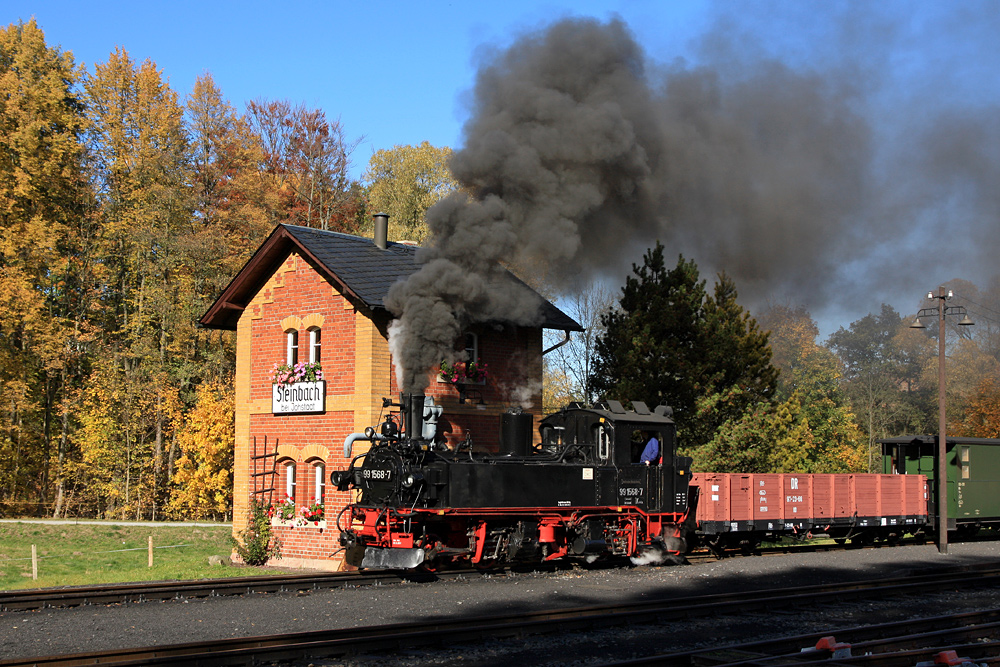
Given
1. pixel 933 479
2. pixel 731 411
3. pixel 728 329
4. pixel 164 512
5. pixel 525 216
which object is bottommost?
pixel 164 512

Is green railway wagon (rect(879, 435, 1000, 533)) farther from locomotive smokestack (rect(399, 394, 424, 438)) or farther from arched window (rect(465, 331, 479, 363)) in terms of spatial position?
locomotive smokestack (rect(399, 394, 424, 438))

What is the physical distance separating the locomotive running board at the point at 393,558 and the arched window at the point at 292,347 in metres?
7.95

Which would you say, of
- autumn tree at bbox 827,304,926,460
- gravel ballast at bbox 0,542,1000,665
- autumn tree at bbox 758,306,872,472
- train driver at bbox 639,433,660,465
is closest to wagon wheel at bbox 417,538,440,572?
gravel ballast at bbox 0,542,1000,665

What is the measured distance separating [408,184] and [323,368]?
2217 cm

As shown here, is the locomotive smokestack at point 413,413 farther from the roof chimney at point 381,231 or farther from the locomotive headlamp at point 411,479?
the roof chimney at point 381,231

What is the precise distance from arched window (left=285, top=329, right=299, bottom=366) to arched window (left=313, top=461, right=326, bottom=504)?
2.41m

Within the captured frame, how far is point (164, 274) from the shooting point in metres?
34.3

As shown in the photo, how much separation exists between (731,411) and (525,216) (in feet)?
28.4

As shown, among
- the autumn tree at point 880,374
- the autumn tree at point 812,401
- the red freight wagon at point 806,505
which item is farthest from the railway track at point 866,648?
the autumn tree at point 880,374

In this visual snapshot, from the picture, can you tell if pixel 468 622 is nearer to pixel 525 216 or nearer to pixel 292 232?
pixel 525 216

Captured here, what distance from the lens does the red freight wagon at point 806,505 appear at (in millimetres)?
17344

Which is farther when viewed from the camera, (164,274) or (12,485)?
(164,274)

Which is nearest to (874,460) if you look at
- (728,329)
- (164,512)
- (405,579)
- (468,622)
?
(728,329)

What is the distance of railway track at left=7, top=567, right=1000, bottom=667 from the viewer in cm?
786
